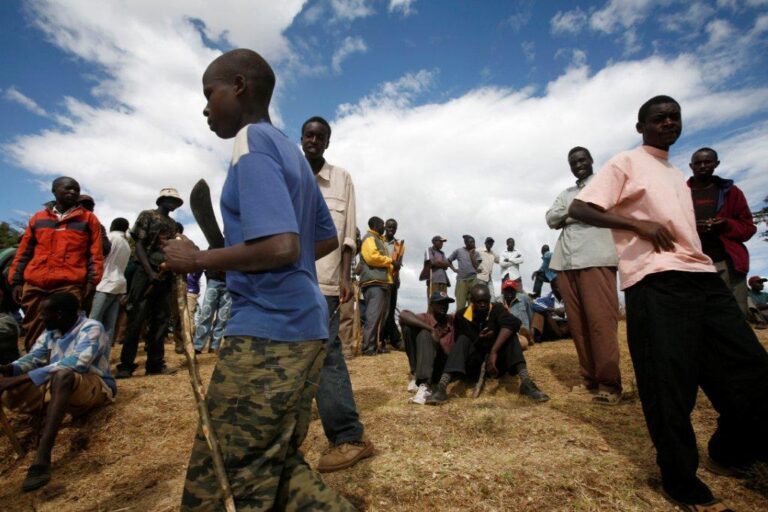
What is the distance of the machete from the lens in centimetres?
172

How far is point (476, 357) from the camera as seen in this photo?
507cm

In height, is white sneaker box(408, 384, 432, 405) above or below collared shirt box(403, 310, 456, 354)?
below

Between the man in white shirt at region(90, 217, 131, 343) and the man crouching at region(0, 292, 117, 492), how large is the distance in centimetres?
151

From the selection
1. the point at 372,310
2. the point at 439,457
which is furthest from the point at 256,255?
the point at 372,310

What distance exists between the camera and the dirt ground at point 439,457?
2475 mm

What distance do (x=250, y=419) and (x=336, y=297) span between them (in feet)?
6.19

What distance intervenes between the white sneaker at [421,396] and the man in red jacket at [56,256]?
3886 mm

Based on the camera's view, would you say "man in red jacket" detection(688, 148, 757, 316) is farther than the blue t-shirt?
Yes

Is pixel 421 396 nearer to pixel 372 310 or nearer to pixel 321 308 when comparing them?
pixel 372 310

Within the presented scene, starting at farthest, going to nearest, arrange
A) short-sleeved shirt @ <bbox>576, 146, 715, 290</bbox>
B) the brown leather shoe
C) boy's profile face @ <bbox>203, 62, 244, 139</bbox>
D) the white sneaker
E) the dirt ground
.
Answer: the white sneaker, the brown leather shoe, the dirt ground, short-sleeved shirt @ <bbox>576, 146, 715, 290</bbox>, boy's profile face @ <bbox>203, 62, 244, 139</bbox>

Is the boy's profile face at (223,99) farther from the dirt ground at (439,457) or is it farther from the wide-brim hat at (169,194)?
the wide-brim hat at (169,194)

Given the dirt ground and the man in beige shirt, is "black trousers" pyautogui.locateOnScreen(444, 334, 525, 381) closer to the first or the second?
the dirt ground

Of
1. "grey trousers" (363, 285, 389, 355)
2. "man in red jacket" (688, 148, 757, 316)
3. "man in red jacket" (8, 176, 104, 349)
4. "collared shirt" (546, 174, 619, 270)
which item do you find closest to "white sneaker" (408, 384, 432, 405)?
"collared shirt" (546, 174, 619, 270)

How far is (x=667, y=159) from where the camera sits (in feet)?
8.67
